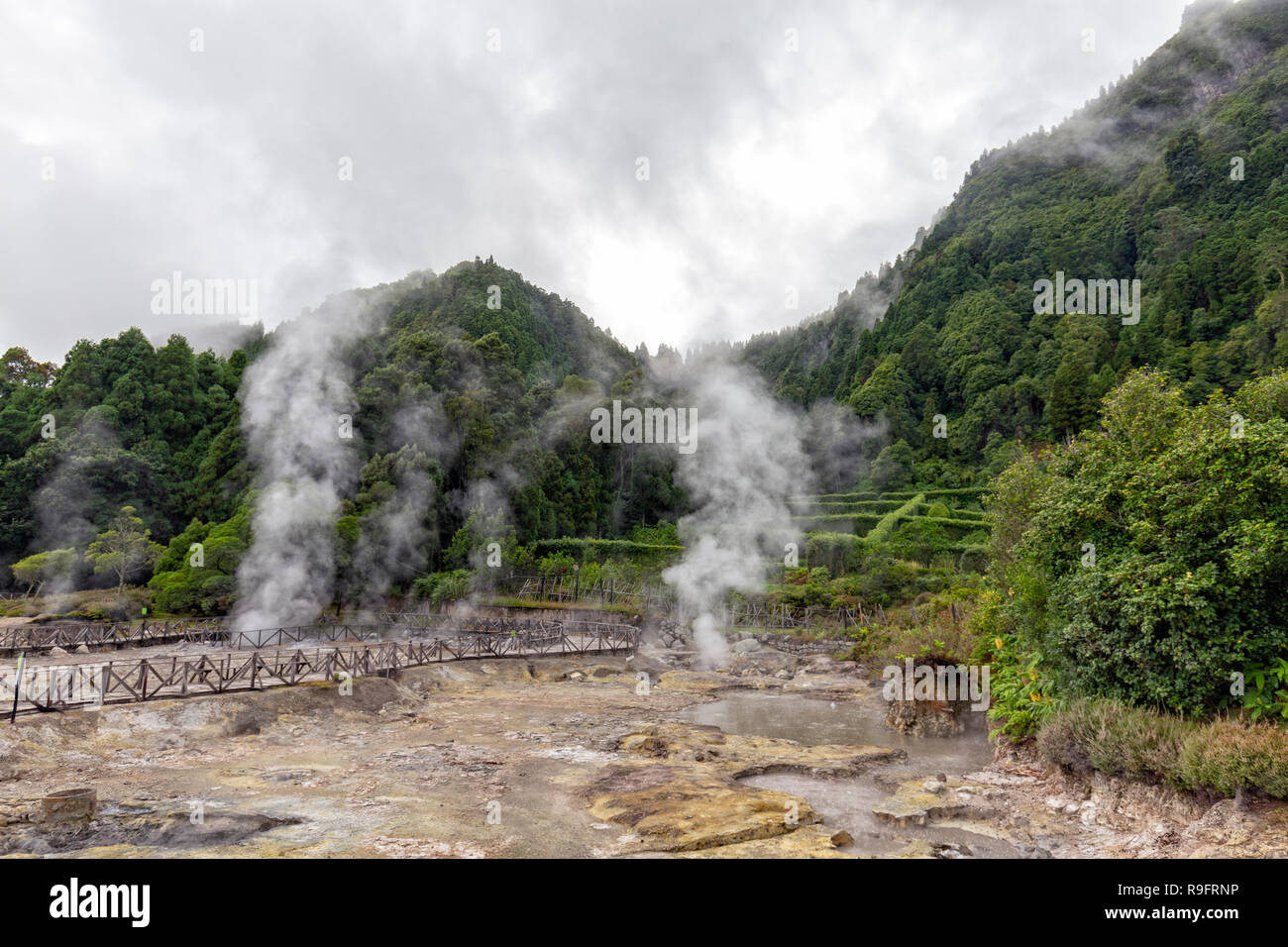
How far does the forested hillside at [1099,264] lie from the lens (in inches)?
2339

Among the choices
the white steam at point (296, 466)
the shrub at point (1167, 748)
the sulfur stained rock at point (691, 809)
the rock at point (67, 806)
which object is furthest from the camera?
the white steam at point (296, 466)

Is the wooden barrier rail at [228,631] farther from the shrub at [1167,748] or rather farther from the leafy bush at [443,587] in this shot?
the shrub at [1167,748]

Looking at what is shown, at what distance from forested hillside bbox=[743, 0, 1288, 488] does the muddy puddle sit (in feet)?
147

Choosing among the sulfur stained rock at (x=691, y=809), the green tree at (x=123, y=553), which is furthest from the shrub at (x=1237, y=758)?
the green tree at (x=123, y=553)

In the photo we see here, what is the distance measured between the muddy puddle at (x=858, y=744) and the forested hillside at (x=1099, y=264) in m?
44.7

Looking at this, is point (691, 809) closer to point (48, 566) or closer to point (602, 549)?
point (48, 566)

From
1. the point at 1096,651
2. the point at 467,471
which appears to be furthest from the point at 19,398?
the point at 1096,651

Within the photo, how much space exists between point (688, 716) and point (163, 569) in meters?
33.4

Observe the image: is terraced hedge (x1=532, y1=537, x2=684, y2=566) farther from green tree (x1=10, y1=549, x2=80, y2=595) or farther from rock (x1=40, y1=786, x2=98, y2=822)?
rock (x1=40, y1=786, x2=98, y2=822)

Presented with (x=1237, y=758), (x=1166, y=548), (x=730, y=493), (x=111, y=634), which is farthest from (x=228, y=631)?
(x=730, y=493)

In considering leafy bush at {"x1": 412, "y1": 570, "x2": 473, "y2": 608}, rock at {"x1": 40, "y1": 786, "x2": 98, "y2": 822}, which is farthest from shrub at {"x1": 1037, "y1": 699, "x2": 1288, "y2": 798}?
leafy bush at {"x1": 412, "y1": 570, "x2": 473, "y2": 608}

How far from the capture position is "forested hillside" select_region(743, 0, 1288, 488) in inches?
2339

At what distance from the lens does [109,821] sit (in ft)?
33.0

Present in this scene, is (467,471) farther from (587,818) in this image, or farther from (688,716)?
(587,818)
